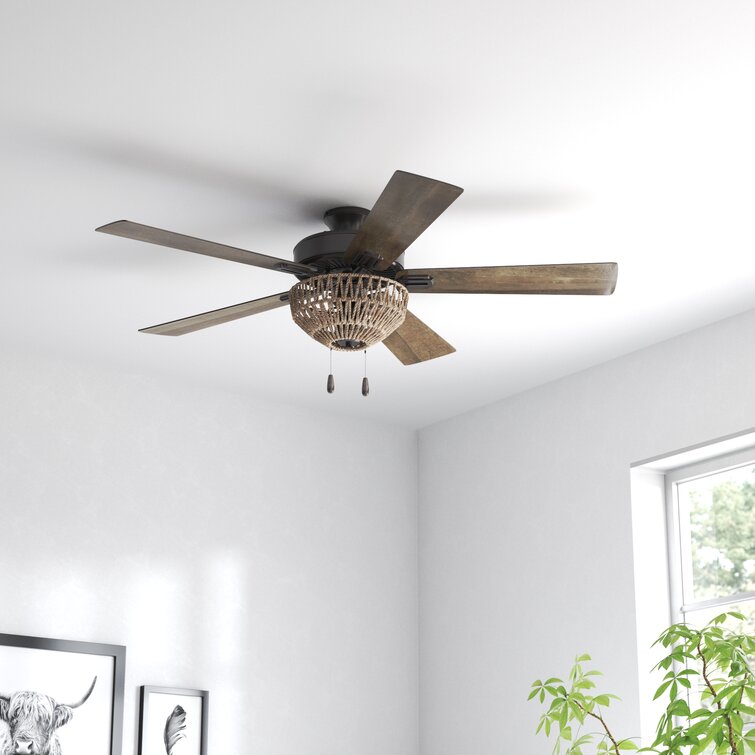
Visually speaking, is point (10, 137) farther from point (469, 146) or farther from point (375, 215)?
point (469, 146)

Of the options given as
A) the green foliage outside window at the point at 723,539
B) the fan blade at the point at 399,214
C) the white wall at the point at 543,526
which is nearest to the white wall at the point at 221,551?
the white wall at the point at 543,526

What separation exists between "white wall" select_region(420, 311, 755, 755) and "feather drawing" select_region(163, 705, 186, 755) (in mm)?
995

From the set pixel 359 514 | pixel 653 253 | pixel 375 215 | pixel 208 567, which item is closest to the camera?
pixel 375 215

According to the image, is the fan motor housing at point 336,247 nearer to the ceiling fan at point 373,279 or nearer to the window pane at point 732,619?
the ceiling fan at point 373,279

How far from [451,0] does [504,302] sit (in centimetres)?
138

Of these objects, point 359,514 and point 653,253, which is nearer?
point 653,253

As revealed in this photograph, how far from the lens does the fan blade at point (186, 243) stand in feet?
6.88

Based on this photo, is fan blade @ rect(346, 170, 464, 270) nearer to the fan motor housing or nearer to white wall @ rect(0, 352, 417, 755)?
the fan motor housing

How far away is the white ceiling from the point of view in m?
1.96

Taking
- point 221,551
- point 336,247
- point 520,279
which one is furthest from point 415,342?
point 221,551

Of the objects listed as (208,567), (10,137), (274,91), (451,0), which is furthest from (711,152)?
(208,567)

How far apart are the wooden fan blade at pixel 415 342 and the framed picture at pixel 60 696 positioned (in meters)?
1.50

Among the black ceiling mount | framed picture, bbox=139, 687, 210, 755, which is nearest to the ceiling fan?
the black ceiling mount

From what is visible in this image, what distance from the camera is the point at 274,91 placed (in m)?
2.13
